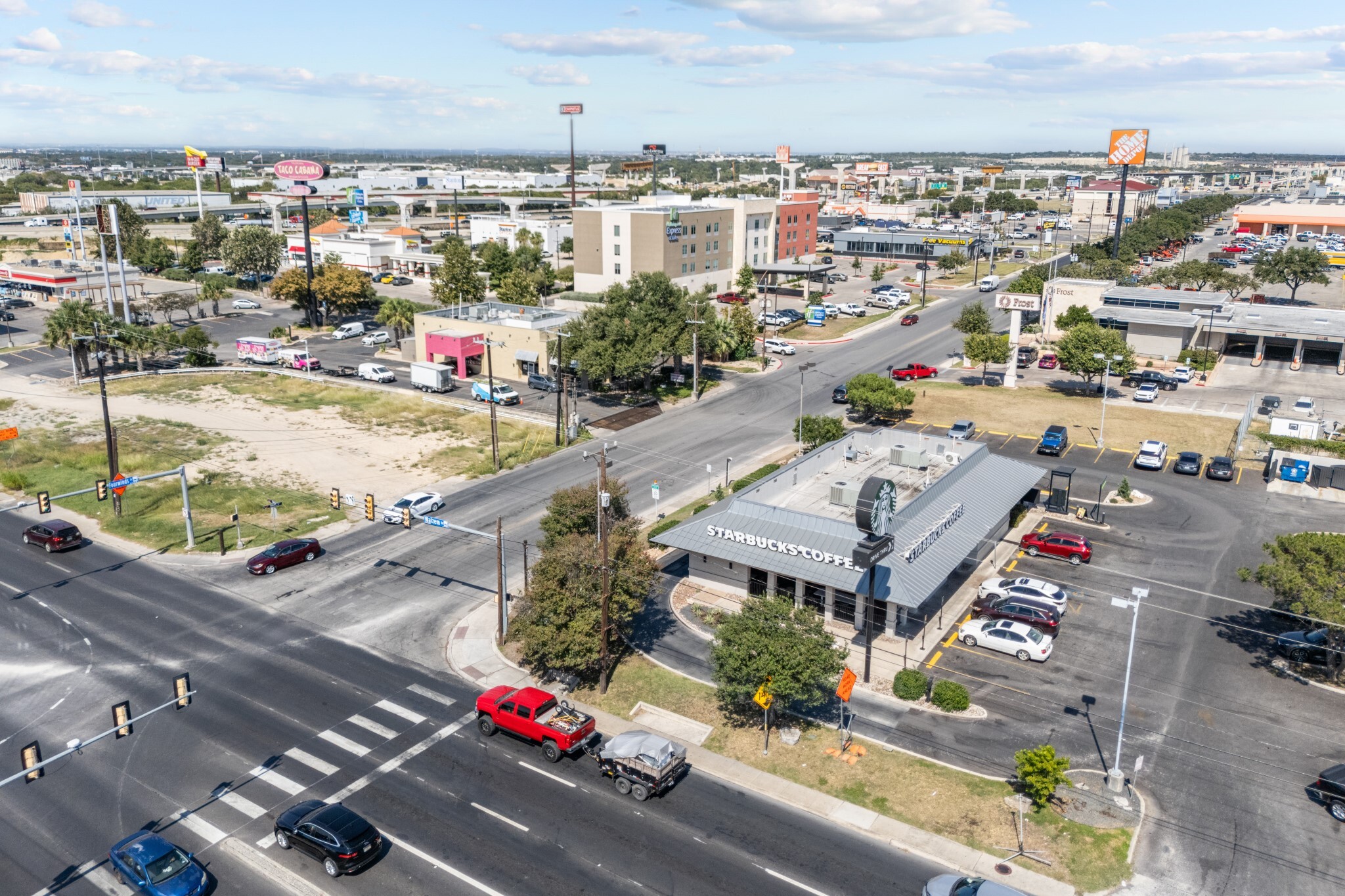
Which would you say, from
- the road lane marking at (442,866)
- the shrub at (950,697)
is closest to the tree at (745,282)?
the shrub at (950,697)

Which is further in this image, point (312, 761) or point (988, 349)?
point (988, 349)

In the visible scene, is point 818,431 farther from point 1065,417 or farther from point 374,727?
point 374,727

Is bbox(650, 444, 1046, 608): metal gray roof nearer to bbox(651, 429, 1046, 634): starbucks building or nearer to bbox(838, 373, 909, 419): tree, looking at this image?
bbox(651, 429, 1046, 634): starbucks building

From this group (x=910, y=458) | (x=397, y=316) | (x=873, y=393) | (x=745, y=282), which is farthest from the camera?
(x=745, y=282)

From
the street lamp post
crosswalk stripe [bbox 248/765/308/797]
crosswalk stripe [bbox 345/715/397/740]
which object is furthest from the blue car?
the street lamp post

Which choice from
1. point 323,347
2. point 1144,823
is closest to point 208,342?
point 323,347

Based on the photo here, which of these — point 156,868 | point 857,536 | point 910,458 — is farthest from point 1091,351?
point 156,868
